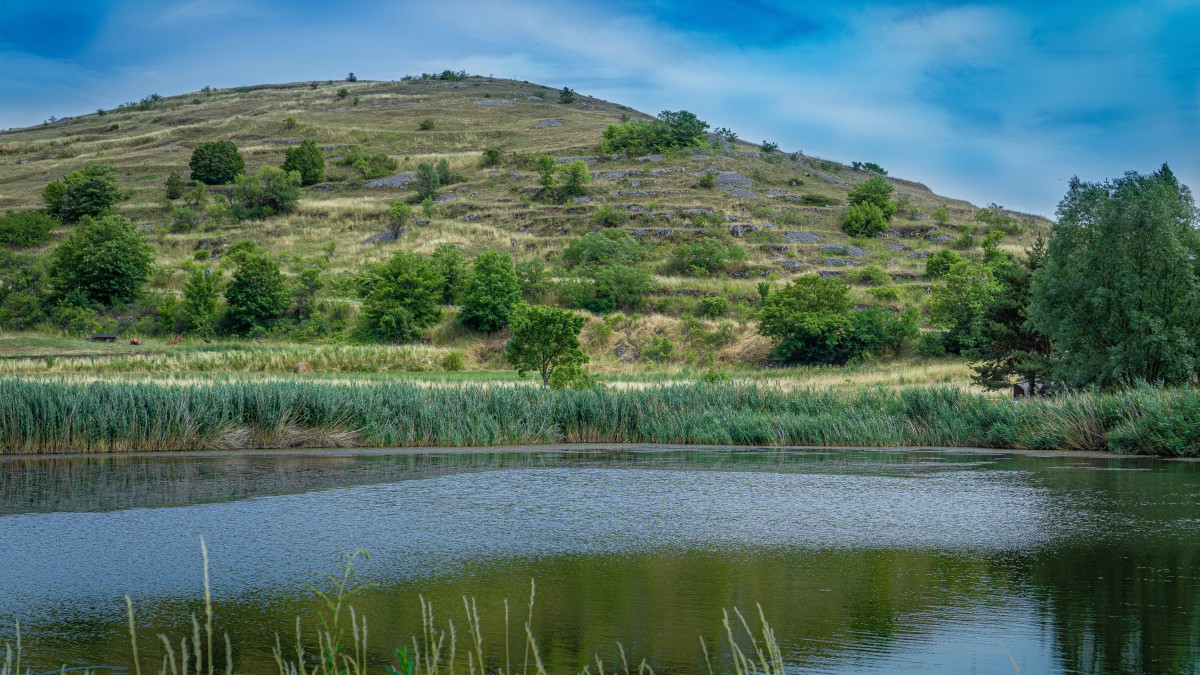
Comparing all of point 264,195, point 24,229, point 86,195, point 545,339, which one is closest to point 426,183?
point 264,195

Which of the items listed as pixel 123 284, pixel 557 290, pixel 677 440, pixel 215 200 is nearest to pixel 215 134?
pixel 215 200

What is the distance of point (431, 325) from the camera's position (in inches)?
2304

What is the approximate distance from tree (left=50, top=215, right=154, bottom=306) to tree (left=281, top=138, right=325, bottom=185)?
38437 millimetres

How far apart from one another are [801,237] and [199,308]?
1748 inches

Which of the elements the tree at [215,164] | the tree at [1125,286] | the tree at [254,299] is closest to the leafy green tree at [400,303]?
the tree at [254,299]

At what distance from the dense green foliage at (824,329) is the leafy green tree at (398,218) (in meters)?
36.3

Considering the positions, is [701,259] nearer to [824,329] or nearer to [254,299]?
[824,329]

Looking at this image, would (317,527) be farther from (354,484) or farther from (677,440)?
(677,440)

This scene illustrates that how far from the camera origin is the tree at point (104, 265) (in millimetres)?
60750

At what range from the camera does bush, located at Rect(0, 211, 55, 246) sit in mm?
78750

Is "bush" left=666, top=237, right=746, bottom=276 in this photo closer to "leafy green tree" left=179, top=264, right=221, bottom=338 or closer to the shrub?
the shrub

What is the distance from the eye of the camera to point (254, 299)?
58.3m

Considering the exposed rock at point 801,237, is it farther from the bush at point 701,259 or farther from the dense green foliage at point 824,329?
the dense green foliage at point 824,329

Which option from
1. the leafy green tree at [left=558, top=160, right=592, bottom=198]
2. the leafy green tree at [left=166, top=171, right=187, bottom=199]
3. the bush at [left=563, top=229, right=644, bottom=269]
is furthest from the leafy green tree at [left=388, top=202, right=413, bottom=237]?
the leafy green tree at [left=166, top=171, right=187, bottom=199]
